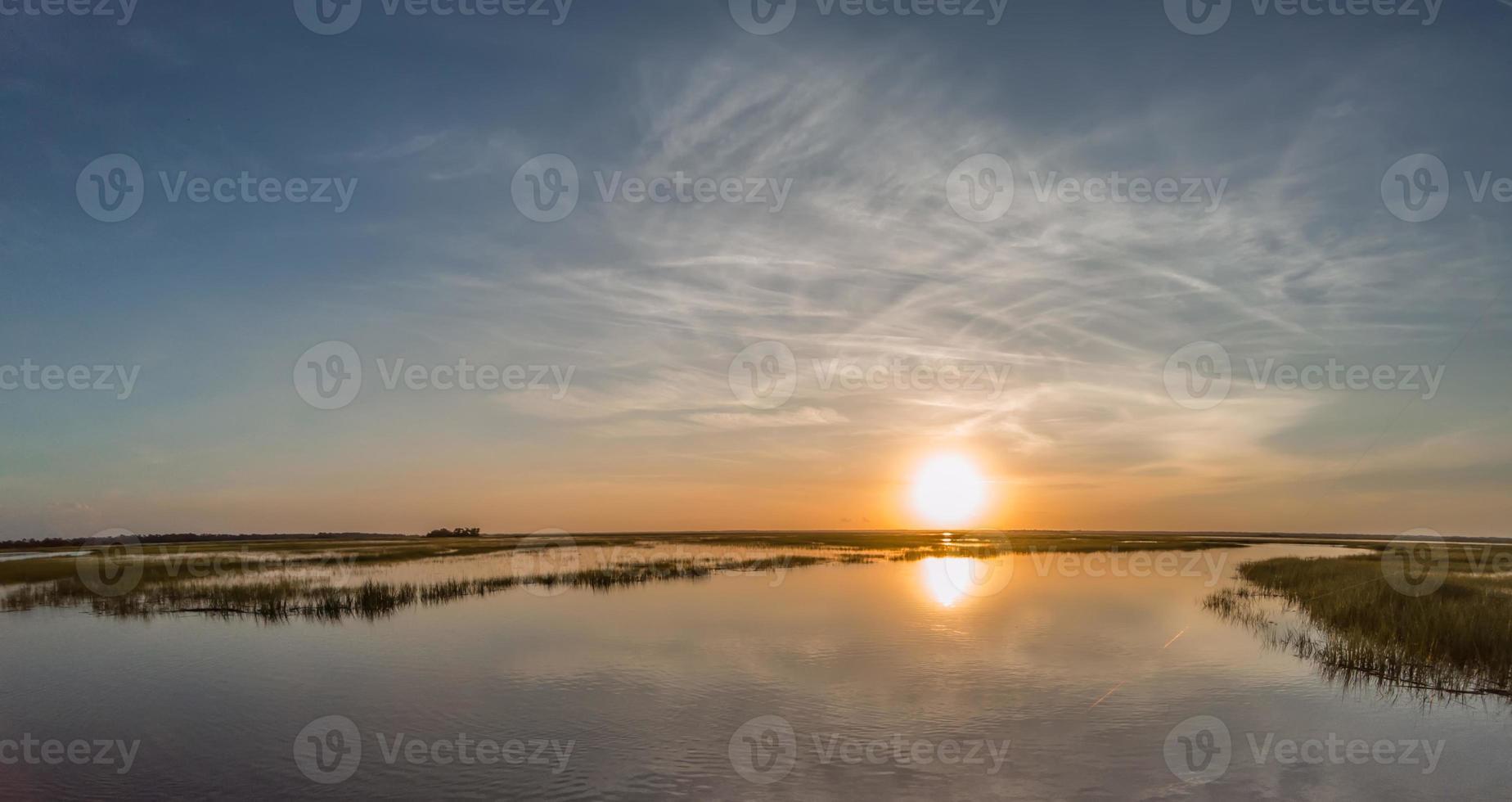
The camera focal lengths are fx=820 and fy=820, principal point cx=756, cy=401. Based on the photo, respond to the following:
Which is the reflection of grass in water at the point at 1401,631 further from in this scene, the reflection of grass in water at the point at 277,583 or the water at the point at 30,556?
the water at the point at 30,556

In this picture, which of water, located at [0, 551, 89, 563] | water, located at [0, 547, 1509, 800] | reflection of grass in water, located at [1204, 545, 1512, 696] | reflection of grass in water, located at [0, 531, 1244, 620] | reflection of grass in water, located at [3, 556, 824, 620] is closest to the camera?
water, located at [0, 547, 1509, 800]

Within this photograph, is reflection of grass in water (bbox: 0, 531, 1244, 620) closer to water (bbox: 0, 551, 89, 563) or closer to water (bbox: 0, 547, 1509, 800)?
water (bbox: 0, 547, 1509, 800)

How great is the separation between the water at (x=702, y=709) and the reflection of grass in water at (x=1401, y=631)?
1222mm

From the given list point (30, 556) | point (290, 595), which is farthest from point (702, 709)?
point (30, 556)

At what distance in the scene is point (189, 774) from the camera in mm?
12203

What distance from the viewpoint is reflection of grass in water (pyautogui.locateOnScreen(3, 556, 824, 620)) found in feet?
94.3

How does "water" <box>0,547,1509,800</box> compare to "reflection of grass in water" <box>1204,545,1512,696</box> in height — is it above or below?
below

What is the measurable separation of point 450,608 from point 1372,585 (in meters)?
33.0

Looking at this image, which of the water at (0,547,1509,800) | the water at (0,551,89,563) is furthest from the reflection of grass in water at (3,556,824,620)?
the water at (0,551,89,563)

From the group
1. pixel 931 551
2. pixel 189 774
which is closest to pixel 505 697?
pixel 189 774

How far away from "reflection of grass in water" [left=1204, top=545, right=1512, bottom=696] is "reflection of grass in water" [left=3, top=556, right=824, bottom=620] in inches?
1036

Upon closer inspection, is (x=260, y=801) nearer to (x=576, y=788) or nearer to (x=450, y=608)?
(x=576, y=788)

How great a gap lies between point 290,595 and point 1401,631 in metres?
35.7

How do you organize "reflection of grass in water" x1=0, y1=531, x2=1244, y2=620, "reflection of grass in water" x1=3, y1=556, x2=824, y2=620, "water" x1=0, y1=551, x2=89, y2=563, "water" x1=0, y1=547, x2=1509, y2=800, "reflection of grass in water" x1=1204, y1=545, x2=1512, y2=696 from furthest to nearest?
"water" x1=0, y1=551, x2=89, y2=563, "reflection of grass in water" x1=0, y1=531, x2=1244, y2=620, "reflection of grass in water" x1=3, y1=556, x2=824, y2=620, "reflection of grass in water" x1=1204, y1=545, x2=1512, y2=696, "water" x1=0, y1=547, x2=1509, y2=800
